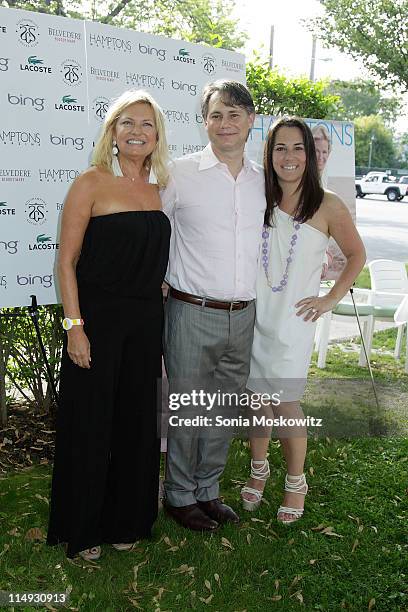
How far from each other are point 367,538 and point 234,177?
6.03 feet

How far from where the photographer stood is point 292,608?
2.80 m

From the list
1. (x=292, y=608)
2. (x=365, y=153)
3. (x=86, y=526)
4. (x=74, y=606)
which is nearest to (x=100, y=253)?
(x=86, y=526)

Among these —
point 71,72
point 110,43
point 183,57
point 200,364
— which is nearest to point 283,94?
point 183,57

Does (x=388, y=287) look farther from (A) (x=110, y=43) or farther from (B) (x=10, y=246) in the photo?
(B) (x=10, y=246)

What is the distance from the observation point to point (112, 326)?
9.21 ft

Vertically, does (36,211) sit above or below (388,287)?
above

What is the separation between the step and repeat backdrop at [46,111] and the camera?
144 inches

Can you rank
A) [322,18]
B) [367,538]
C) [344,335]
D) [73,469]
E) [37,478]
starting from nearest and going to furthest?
[73,469]
[367,538]
[37,478]
[344,335]
[322,18]

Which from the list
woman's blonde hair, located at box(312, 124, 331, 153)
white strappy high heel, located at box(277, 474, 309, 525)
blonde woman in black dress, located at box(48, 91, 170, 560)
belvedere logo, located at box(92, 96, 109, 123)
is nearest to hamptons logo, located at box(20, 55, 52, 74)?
belvedere logo, located at box(92, 96, 109, 123)

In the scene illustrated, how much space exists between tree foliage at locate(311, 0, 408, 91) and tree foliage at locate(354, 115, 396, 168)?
42.5 meters

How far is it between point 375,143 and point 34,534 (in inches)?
2303

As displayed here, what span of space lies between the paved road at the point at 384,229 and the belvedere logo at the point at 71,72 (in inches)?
385

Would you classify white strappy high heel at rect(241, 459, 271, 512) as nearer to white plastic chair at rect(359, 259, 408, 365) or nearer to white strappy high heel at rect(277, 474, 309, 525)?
white strappy high heel at rect(277, 474, 309, 525)

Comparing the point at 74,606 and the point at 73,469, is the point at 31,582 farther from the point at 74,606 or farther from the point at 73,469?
the point at 73,469
